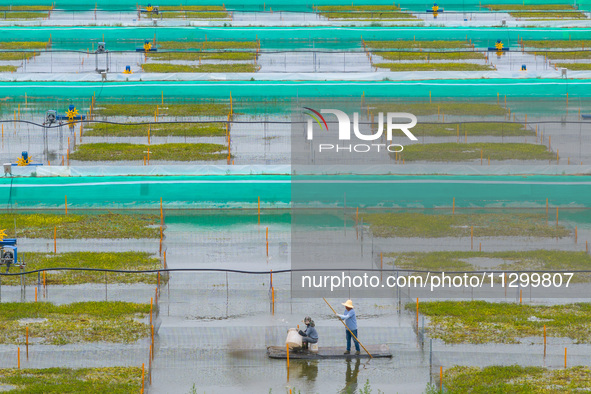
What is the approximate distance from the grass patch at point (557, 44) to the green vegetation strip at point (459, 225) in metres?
28.8

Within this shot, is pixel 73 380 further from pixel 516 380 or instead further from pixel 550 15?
pixel 550 15

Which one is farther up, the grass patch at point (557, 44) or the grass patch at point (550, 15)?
the grass patch at point (550, 15)

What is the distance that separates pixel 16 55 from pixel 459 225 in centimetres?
3416

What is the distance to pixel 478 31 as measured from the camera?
7094cm

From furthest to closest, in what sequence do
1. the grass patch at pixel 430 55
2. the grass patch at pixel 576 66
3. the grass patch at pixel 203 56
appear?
the grass patch at pixel 430 55, the grass patch at pixel 203 56, the grass patch at pixel 576 66

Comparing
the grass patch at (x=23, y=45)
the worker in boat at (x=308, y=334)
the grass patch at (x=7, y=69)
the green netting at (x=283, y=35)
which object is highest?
the green netting at (x=283, y=35)

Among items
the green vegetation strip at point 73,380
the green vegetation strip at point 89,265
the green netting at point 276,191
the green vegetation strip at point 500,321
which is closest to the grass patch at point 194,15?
the green netting at point 276,191

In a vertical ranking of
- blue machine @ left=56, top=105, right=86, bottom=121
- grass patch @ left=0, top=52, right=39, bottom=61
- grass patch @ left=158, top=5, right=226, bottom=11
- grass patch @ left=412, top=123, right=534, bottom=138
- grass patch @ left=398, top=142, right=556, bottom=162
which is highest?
grass patch @ left=158, top=5, right=226, bottom=11

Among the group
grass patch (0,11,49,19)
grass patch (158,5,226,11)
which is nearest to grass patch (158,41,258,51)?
grass patch (158,5,226,11)

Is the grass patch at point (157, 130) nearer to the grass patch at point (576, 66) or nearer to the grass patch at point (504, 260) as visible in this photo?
the grass patch at point (504, 260)

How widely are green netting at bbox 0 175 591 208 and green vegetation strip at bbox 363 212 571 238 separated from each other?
1.31 m

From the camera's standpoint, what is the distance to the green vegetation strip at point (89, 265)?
112ft

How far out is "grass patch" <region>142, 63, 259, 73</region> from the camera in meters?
61.4

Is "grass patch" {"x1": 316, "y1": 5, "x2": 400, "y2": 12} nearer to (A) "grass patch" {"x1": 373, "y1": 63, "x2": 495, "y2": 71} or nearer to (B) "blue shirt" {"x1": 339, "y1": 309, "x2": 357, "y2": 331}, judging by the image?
(A) "grass patch" {"x1": 373, "y1": 63, "x2": 495, "y2": 71}
